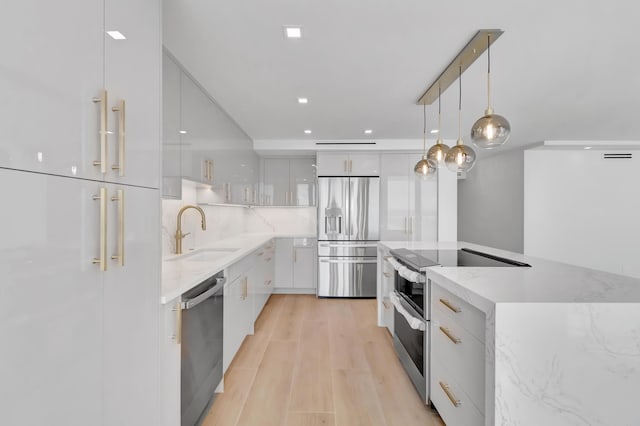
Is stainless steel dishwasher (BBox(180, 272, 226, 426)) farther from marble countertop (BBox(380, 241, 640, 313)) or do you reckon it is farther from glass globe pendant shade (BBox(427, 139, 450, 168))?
glass globe pendant shade (BBox(427, 139, 450, 168))

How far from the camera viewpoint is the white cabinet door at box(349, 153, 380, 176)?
4926 millimetres

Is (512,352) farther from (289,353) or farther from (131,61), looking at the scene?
(289,353)

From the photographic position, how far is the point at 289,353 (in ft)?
9.73

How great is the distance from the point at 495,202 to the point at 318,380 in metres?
5.50

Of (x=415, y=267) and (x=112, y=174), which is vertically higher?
(x=112, y=174)

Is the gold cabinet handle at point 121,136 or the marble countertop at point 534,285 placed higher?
the gold cabinet handle at point 121,136

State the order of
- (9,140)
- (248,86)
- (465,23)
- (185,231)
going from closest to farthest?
(9,140), (465,23), (248,86), (185,231)

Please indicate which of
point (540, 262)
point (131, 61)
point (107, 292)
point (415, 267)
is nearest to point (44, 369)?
point (107, 292)

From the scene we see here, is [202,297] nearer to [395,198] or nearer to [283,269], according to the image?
[283,269]

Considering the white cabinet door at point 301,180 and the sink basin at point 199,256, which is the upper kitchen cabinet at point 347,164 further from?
the sink basin at point 199,256

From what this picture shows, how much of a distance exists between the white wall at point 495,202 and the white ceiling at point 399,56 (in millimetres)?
2006

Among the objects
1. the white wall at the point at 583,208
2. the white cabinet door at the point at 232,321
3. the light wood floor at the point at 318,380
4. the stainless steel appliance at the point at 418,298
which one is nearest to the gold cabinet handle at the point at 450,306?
the stainless steel appliance at the point at 418,298

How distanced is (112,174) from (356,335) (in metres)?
2.92

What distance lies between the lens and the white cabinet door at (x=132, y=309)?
113cm
